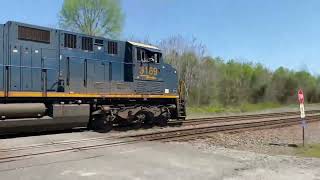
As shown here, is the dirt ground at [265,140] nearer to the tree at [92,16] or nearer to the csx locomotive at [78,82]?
the csx locomotive at [78,82]

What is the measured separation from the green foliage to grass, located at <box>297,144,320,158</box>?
21.8 meters

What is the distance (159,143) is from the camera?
13508 mm

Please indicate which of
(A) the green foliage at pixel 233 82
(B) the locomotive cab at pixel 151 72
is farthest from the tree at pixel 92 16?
(B) the locomotive cab at pixel 151 72

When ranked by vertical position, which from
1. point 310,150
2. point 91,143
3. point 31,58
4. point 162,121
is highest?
point 31,58

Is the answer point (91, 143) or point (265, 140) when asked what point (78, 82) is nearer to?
point (91, 143)

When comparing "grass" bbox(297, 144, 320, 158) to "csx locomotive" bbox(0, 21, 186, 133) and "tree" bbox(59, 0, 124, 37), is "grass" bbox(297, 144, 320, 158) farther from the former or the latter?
"tree" bbox(59, 0, 124, 37)

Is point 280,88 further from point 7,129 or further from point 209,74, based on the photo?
point 7,129

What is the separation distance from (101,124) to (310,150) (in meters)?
7.83

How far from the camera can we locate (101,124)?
16969 millimetres

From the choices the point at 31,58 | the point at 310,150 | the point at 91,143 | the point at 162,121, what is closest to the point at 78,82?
the point at 31,58

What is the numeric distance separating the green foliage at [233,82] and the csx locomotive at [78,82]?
672 inches

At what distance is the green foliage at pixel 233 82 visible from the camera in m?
42.8

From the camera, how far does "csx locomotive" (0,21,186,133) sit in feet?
46.4

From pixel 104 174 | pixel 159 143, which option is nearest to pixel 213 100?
pixel 159 143
